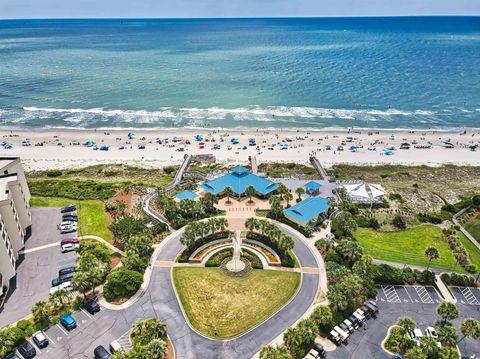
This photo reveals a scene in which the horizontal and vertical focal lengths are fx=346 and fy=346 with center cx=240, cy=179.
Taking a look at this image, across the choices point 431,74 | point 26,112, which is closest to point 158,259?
point 26,112

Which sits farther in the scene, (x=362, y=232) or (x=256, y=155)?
(x=256, y=155)

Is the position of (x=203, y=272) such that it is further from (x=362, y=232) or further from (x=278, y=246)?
(x=362, y=232)

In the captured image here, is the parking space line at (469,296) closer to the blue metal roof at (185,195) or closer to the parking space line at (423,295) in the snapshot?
the parking space line at (423,295)

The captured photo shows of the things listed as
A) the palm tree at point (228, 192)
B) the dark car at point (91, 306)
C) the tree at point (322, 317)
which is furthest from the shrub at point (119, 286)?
the palm tree at point (228, 192)

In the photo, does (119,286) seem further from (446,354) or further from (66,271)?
(446,354)

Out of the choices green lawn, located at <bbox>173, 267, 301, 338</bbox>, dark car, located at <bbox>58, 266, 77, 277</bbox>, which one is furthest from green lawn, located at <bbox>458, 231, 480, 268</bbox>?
dark car, located at <bbox>58, 266, 77, 277</bbox>

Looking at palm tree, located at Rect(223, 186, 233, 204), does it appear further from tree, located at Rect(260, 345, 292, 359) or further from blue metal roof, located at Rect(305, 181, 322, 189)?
tree, located at Rect(260, 345, 292, 359)
